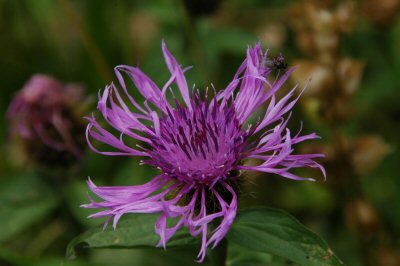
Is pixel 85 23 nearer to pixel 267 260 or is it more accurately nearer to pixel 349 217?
pixel 349 217

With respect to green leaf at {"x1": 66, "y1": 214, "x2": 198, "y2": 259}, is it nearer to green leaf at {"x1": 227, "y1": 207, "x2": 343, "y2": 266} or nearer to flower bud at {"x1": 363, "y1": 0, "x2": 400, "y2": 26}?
green leaf at {"x1": 227, "y1": 207, "x2": 343, "y2": 266}


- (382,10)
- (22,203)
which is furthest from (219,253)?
(382,10)

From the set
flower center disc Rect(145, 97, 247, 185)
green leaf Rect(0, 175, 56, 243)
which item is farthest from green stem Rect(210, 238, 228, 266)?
green leaf Rect(0, 175, 56, 243)

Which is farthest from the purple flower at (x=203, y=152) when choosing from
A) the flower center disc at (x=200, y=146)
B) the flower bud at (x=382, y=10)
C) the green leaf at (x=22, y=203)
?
the flower bud at (x=382, y=10)

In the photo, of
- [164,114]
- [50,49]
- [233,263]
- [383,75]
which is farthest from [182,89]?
[50,49]

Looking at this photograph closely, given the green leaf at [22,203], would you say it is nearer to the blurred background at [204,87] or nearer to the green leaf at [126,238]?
the blurred background at [204,87]

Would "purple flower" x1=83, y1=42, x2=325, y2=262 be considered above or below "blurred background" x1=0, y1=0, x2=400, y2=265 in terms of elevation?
above

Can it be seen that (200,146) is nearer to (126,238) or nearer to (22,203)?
(126,238)
